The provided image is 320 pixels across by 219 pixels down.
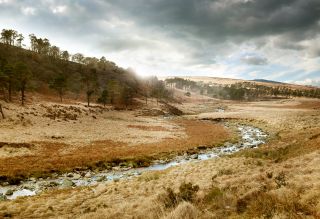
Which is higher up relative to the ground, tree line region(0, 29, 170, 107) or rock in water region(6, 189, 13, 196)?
tree line region(0, 29, 170, 107)

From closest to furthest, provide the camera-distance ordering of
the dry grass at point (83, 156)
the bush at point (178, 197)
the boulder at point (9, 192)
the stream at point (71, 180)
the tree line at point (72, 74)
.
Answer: the bush at point (178, 197)
the boulder at point (9, 192)
the stream at point (71, 180)
the dry grass at point (83, 156)
the tree line at point (72, 74)

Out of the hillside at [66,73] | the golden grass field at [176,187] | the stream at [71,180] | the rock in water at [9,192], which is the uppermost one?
the hillside at [66,73]

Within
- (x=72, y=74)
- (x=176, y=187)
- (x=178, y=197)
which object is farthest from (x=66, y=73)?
(x=178, y=197)

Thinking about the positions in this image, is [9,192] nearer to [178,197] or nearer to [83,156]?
[83,156]

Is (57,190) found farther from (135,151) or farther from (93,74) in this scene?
(93,74)

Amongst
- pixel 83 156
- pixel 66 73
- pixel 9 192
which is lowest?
pixel 83 156

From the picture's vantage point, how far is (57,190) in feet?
72.0

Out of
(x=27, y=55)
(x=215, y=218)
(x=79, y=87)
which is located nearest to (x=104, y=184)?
(x=215, y=218)

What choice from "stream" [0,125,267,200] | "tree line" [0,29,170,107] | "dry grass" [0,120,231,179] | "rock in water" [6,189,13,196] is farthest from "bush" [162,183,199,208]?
"tree line" [0,29,170,107]

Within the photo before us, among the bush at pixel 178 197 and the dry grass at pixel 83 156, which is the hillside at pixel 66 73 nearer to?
the dry grass at pixel 83 156

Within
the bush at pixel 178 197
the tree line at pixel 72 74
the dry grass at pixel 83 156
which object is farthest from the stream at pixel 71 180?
the tree line at pixel 72 74

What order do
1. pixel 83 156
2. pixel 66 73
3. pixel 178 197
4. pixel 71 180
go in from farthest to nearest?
pixel 66 73 → pixel 83 156 → pixel 71 180 → pixel 178 197

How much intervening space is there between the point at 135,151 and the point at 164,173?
1319cm

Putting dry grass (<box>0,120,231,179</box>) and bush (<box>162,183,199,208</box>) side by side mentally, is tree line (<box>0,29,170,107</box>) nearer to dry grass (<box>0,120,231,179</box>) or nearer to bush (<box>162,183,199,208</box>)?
dry grass (<box>0,120,231,179</box>)
